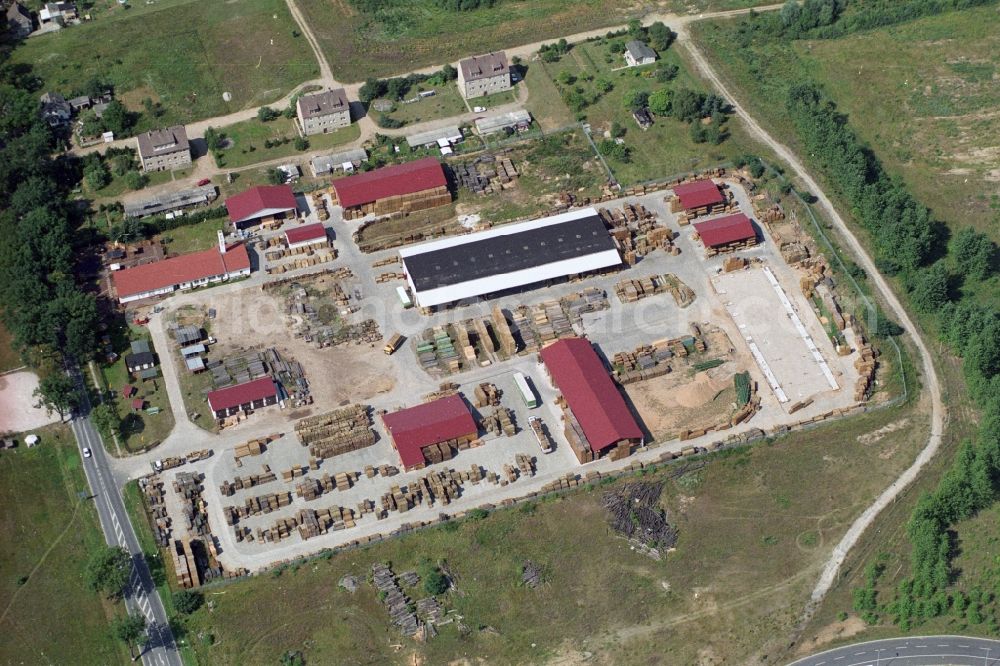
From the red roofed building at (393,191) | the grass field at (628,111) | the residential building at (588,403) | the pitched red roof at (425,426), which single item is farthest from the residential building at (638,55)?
the pitched red roof at (425,426)

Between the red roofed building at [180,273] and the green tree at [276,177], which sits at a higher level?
the green tree at [276,177]

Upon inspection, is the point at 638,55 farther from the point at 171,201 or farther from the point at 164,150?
the point at 171,201

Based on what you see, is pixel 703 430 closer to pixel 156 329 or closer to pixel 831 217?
pixel 831 217

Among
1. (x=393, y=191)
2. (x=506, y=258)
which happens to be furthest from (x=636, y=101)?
(x=393, y=191)

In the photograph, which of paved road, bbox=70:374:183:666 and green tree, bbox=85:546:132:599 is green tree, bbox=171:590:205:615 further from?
green tree, bbox=85:546:132:599

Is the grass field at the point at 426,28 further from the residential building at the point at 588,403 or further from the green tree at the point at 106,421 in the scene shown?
the green tree at the point at 106,421

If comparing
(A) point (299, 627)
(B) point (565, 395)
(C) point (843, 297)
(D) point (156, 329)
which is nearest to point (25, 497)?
(D) point (156, 329)

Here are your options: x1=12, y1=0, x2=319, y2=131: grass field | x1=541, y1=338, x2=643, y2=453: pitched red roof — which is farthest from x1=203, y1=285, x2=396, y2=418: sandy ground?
x1=12, y1=0, x2=319, y2=131: grass field
